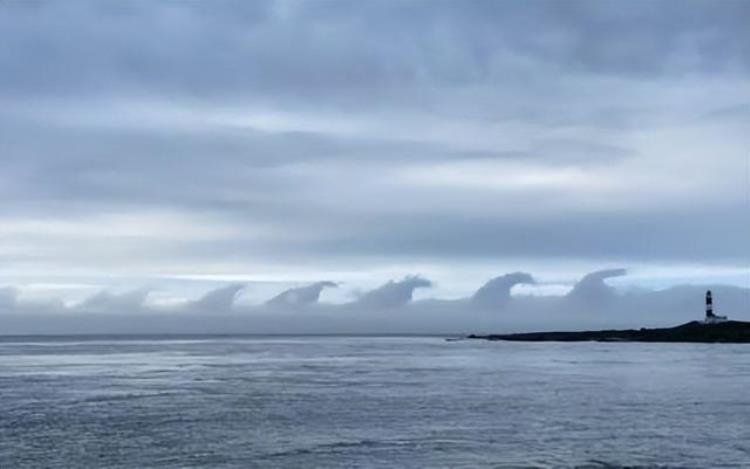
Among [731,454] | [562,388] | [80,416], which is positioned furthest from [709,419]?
[80,416]

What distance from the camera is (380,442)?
98.3ft

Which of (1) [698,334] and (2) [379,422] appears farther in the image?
(1) [698,334]

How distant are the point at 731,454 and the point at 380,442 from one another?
35.8ft

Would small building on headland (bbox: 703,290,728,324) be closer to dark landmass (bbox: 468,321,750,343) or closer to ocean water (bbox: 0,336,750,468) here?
dark landmass (bbox: 468,321,750,343)

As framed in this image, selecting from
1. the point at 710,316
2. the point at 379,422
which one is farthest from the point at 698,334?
the point at 379,422

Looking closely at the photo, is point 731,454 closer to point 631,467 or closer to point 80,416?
point 631,467

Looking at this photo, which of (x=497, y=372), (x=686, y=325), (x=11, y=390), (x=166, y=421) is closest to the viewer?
(x=166, y=421)

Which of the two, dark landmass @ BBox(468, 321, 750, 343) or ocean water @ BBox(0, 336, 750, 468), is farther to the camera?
dark landmass @ BBox(468, 321, 750, 343)

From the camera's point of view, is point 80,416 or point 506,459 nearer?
point 506,459

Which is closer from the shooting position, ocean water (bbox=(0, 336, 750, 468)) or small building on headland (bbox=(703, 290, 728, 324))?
ocean water (bbox=(0, 336, 750, 468))

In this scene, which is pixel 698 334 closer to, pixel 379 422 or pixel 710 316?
pixel 710 316

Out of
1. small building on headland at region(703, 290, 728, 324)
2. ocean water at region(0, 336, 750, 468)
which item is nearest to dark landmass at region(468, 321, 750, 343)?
small building on headland at region(703, 290, 728, 324)

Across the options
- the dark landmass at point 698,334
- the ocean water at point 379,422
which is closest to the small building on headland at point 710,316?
the dark landmass at point 698,334

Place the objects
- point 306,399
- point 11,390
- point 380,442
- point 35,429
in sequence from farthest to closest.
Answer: point 11,390
point 306,399
point 35,429
point 380,442
